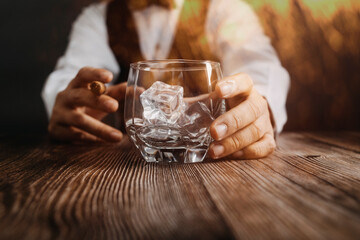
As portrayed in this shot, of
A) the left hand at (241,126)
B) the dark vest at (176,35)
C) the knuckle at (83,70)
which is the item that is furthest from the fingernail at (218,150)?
the dark vest at (176,35)

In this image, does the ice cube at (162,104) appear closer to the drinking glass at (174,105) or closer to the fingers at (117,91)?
the drinking glass at (174,105)

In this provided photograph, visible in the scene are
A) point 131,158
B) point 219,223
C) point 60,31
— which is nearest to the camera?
point 219,223

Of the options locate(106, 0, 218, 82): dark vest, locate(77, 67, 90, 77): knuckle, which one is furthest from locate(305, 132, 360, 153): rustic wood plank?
locate(106, 0, 218, 82): dark vest

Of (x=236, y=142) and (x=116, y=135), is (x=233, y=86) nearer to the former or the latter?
(x=236, y=142)

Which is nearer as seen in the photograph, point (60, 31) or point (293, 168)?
point (293, 168)

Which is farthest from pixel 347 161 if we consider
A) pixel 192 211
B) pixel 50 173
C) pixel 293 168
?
pixel 50 173

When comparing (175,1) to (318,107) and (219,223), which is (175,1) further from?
(219,223)

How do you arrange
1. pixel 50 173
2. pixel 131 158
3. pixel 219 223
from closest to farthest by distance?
1. pixel 219 223
2. pixel 50 173
3. pixel 131 158
